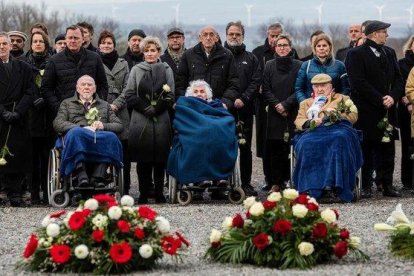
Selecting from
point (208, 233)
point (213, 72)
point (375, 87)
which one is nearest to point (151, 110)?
point (213, 72)

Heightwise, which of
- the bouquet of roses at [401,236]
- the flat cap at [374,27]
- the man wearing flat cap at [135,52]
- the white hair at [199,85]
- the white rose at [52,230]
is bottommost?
the bouquet of roses at [401,236]

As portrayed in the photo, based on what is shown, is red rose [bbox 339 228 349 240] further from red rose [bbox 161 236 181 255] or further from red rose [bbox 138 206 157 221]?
red rose [bbox 138 206 157 221]

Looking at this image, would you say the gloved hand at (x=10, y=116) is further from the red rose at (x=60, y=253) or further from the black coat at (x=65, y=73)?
the red rose at (x=60, y=253)

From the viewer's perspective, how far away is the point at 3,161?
1656 cm

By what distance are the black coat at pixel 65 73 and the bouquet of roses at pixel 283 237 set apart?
609 centimetres

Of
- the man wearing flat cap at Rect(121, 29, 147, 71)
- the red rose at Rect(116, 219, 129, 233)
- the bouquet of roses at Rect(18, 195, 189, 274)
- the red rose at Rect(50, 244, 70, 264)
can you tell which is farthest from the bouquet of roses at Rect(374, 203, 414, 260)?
the man wearing flat cap at Rect(121, 29, 147, 71)

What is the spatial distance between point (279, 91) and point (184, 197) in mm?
2161

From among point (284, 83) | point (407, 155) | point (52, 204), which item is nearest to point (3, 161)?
point (52, 204)

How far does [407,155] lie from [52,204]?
5.30 m

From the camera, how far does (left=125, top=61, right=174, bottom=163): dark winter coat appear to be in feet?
55.7

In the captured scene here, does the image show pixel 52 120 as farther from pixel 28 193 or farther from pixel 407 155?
pixel 407 155

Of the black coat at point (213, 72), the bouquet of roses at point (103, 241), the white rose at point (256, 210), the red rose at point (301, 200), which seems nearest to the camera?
the bouquet of roses at point (103, 241)

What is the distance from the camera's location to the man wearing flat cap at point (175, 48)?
1811cm

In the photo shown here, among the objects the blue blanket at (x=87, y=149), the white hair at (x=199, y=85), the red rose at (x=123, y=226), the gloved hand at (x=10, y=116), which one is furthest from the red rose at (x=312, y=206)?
the gloved hand at (x=10, y=116)
